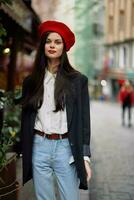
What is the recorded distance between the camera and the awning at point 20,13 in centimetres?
737

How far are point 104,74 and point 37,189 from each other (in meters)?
54.3

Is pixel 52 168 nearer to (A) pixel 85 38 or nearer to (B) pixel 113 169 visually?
(B) pixel 113 169

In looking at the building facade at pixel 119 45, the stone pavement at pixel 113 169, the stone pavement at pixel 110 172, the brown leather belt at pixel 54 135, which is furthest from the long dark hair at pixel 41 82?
the building facade at pixel 119 45

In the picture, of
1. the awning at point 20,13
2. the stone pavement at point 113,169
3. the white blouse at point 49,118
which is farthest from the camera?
the awning at point 20,13

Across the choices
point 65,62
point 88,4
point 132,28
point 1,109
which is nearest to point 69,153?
point 65,62

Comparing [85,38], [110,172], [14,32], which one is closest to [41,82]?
[110,172]

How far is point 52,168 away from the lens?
377 centimetres

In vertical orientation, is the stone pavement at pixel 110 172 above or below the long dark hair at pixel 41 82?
below

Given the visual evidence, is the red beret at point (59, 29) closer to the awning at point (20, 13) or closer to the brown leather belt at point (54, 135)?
the brown leather belt at point (54, 135)

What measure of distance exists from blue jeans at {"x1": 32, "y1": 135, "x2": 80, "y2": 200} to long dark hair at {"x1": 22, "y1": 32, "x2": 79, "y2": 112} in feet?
0.84

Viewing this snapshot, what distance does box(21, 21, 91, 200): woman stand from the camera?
3.66 m

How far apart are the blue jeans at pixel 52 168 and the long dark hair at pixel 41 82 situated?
0.26 m

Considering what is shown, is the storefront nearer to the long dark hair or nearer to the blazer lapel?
the long dark hair

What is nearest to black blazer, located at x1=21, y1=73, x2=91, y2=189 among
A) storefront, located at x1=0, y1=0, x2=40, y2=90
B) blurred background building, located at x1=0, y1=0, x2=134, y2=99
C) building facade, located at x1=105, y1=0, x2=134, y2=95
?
blurred background building, located at x1=0, y1=0, x2=134, y2=99
